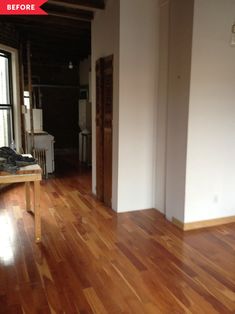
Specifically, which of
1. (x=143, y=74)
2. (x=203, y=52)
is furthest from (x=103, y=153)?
(x=203, y=52)

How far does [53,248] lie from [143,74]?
2340 millimetres

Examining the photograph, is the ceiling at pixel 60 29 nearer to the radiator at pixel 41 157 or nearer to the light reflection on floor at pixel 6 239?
the radiator at pixel 41 157

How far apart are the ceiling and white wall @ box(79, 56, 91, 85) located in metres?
0.22

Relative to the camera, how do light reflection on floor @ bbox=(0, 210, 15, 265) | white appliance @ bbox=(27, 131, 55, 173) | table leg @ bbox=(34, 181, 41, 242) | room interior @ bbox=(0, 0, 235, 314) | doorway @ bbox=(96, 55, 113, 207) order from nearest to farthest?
room interior @ bbox=(0, 0, 235, 314), light reflection on floor @ bbox=(0, 210, 15, 265), table leg @ bbox=(34, 181, 41, 242), doorway @ bbox=(96, 55, 113, 207), white appliance @ bbox=(27, 131, 55, 173)

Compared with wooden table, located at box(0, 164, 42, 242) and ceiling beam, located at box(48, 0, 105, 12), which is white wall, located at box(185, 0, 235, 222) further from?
wooden table, located at box(0, 164, 42, 242)

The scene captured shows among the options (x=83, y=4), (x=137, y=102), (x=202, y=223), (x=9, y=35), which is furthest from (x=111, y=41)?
(x=202, y=223)

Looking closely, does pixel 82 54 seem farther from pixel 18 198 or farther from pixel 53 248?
pixel 53 248

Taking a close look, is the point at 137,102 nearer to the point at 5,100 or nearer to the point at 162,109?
the point at 162,109

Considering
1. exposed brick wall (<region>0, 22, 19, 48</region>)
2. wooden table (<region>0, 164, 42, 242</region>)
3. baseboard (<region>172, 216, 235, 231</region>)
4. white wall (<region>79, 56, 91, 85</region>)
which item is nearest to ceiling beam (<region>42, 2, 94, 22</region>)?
exposed brick wall (<region>0, 22, 19, 48</region>)

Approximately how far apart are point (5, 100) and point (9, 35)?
44.4 inches

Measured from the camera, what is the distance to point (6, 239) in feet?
10.3

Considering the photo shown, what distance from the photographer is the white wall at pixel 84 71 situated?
8.19 metres

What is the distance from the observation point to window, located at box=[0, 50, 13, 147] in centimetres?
514

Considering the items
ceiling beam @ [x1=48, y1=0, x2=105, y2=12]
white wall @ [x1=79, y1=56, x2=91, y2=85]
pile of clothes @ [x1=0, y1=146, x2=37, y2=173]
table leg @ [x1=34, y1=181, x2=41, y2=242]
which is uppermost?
ceiling beam @ [x1=48, y1=0, x2=105, y2=12]
